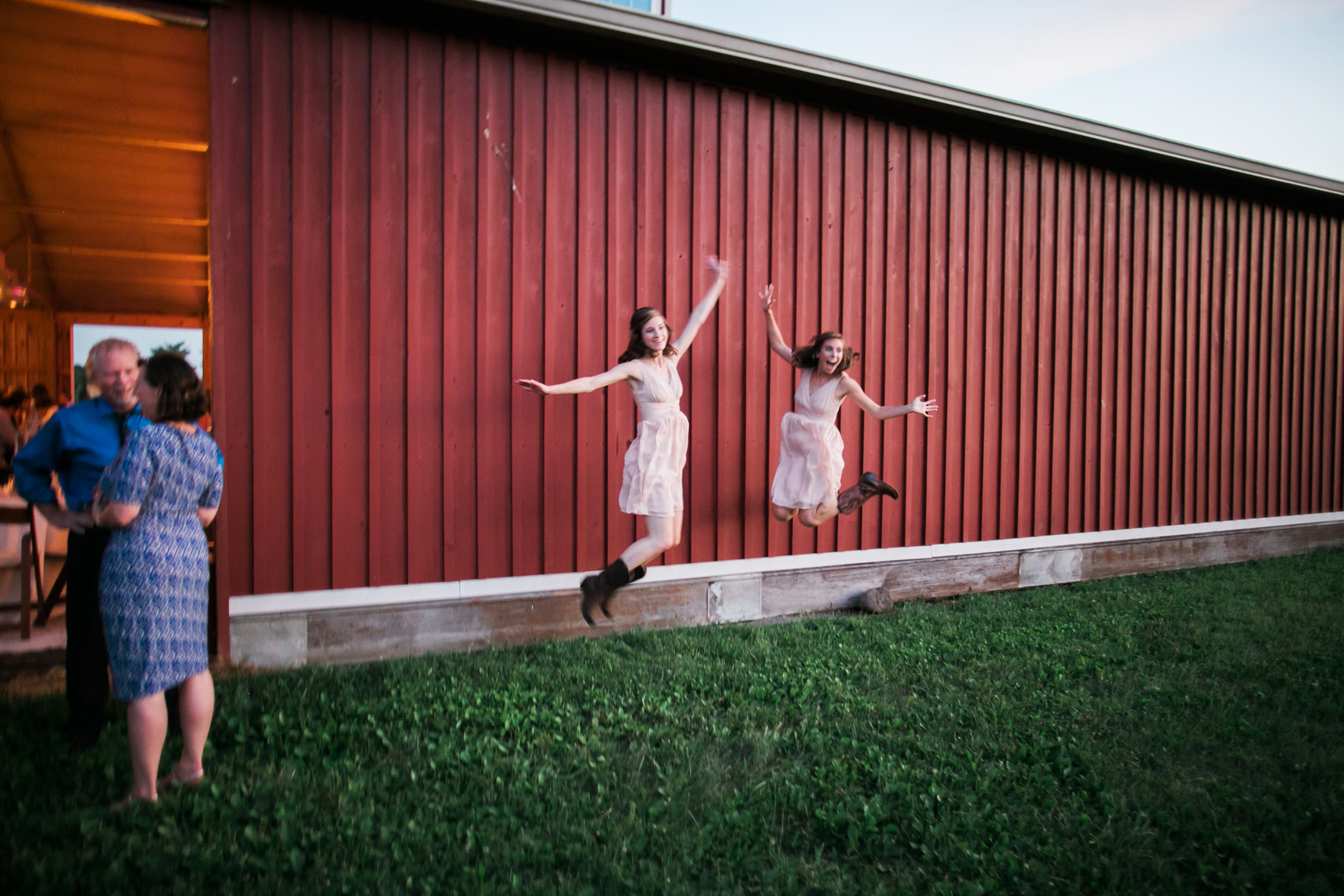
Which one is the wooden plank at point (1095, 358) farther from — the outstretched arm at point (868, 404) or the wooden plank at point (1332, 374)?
the wooden plank at point (1332, 374)

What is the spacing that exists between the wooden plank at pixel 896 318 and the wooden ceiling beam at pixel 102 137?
20.6 ft

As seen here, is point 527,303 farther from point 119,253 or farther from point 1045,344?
point 119,253

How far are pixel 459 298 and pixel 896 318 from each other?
11.5 feet

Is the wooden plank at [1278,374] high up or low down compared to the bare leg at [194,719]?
up

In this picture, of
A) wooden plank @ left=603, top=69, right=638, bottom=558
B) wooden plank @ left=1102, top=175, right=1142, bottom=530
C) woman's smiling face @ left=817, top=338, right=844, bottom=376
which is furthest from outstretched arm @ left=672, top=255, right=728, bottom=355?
wooden plank @ left=1102, top=175, right=1142, bottom=530

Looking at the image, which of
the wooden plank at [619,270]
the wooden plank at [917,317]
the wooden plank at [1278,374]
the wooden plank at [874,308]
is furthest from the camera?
the wooden plank at [1278,374]

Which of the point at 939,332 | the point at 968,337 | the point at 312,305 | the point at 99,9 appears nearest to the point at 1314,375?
the point at 968,337

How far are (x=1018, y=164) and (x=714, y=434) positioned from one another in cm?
384

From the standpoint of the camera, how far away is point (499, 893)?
203 cm

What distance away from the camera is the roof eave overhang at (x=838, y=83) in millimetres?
4281

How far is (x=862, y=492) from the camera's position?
490 centimetres

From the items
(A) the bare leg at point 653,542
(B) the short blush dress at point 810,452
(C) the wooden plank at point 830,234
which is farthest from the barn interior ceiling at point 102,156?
(B) the short blush dress at point 810,452

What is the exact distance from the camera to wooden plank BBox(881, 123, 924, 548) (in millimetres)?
5719

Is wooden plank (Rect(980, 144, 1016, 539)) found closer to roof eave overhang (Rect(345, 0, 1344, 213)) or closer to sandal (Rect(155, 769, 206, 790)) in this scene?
roof eave overhang (Rect(345, 0, 1344, 213))
